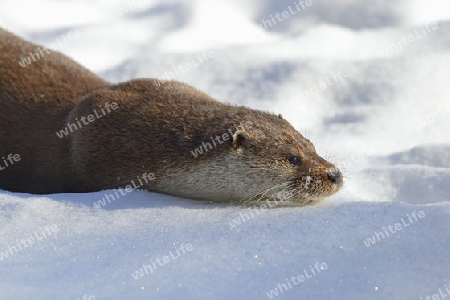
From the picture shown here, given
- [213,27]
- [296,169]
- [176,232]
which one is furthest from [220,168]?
[213,27]

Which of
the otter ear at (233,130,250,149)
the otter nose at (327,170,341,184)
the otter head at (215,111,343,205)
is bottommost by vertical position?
the otter nose at (327,170,341,184)

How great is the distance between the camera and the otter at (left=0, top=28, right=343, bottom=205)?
189 inches

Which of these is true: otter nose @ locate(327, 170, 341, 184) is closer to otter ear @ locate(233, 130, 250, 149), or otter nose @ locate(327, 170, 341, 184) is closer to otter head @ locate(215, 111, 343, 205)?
otter head @ locate(215, 111, 343, 205)

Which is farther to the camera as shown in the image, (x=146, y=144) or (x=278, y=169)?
(x=146, y=144)

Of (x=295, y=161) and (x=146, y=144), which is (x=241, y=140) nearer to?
(x=295, y=161)

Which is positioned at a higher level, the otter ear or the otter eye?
the otter ear

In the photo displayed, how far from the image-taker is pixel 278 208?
14.9 feet

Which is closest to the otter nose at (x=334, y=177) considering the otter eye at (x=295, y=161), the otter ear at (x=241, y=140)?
the otter eye at (x=295, y=161)

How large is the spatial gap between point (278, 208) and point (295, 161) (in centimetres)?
45

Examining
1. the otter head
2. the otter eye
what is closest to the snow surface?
the otter head

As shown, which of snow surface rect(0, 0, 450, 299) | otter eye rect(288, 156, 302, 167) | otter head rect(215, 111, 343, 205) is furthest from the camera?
otter eye rect(288, 156, 302, 167)

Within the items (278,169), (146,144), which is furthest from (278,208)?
(146,144)

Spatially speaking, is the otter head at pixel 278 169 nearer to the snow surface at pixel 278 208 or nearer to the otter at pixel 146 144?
the otter at pixel 146 144

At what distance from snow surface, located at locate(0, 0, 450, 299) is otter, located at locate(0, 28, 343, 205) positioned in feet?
0.73
